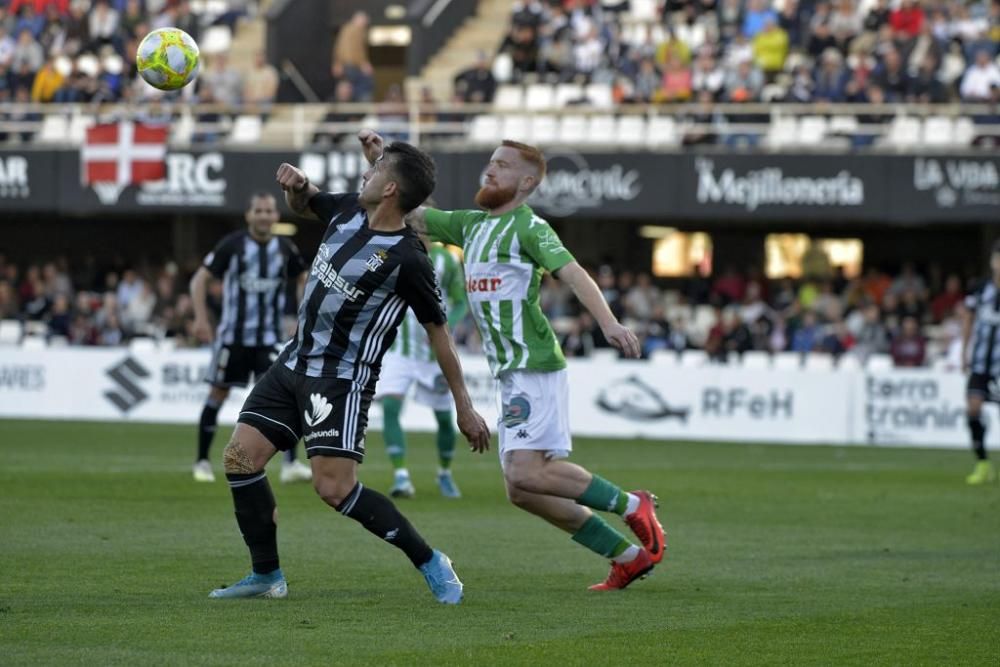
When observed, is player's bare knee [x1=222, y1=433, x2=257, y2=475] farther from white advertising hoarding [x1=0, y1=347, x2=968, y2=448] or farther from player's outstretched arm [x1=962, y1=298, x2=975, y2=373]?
white advertising hoarding [x1=0, y1=347, x2=968, y2=448]

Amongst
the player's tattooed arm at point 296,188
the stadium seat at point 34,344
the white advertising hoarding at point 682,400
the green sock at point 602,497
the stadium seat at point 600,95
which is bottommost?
the white advertising hoarding at point 682,400

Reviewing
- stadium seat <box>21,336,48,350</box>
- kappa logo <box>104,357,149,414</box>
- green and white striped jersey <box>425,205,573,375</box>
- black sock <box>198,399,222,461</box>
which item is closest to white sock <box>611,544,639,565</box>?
green and white striped jersey <box>425,205,573,375</box>

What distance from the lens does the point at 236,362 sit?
15.0 meters

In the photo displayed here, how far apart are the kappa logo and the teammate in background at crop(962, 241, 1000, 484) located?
1198 cm

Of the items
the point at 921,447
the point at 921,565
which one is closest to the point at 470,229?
the point at 921,565

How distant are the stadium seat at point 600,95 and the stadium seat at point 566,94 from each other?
147 mm

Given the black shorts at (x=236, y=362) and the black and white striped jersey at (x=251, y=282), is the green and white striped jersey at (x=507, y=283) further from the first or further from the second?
the black shorts at (x=236, y=362)

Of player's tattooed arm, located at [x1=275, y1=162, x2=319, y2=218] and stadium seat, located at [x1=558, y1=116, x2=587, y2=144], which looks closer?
player's tattooed arm, located at [x1=275, y1=162, x2=319, y2=218]

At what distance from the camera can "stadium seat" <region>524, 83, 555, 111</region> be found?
29.2 m

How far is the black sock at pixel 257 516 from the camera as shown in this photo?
820 cm

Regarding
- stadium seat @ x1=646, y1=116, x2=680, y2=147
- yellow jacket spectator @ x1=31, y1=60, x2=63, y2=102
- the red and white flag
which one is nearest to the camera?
stadium seat @ x1=646, y1=116, x2=680, y2=147

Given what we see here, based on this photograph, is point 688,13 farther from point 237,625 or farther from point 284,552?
point 237,625

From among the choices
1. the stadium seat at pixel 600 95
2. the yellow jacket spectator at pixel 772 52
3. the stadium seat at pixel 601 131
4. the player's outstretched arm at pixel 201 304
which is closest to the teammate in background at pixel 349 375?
the player's outstretched arm at pixel 201 304

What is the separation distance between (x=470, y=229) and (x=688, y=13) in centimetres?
2145
